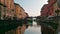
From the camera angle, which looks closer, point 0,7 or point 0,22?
point 0,22

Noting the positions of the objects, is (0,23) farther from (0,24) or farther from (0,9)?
(0,9)

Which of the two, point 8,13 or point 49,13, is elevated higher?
point 8,13

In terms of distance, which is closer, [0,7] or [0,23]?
[0,23]

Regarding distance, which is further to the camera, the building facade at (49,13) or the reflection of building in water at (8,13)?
the reflection of building in water at (8,13)

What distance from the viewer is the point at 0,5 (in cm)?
5069

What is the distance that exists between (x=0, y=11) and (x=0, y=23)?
78.8 ft

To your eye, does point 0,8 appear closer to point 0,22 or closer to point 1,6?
point 1,6

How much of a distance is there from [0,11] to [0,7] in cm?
149

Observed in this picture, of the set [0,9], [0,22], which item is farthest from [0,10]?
[0,22]

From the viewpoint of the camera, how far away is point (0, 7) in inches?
2002

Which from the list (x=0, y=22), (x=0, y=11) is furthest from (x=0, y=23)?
(x=0, y=11)

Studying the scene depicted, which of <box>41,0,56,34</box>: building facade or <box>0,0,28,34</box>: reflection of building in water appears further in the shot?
<box>0,0,28,34</box>: reflection of building in water

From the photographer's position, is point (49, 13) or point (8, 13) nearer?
point (8, 13)

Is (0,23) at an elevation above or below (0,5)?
below
